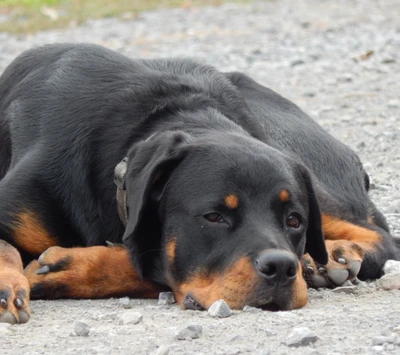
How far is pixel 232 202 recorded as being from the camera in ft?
16.0

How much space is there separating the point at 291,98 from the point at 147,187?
7266 mm

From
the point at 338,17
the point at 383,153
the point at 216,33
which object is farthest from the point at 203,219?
the point at 338,17

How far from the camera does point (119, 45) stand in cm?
1653

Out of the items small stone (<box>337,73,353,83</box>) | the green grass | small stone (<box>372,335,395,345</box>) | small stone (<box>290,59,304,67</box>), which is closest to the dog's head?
small stone (<box>372,335,395,345</box>)

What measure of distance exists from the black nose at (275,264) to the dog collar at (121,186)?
Answer: 96cm

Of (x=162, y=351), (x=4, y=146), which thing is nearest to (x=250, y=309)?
(x=162, y=351)

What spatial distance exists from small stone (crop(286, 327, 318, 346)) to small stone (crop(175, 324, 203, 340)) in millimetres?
396

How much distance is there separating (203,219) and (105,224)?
80 cm

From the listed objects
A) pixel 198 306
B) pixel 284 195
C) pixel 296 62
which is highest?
pixel 284 195

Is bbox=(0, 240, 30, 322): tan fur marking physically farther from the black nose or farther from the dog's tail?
the black nose

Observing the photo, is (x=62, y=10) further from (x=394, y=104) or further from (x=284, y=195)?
(x=284, y=195)

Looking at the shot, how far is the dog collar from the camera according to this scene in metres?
5.23

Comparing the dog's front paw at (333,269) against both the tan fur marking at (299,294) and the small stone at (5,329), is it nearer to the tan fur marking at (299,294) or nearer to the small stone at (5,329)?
the tan fur marking at (299,294)

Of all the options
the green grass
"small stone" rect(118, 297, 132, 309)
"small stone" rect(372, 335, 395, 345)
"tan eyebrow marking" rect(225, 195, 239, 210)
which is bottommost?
the green grass
